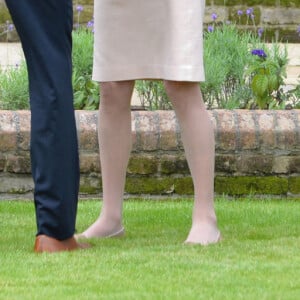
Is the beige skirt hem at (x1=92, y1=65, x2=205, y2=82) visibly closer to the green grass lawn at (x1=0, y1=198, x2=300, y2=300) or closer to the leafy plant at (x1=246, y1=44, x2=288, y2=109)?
the green grass lawn at (x1=0, y1=198, x2=300, y2=300)

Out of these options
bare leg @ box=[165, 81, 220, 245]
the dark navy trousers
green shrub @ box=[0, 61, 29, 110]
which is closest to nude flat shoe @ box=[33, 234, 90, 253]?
the dark navy trousers

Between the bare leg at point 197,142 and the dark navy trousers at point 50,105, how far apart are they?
1.76 feet

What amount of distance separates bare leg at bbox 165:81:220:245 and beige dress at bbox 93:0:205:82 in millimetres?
82

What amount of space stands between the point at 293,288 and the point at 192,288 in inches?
12.1

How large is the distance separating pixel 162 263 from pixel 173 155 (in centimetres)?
213

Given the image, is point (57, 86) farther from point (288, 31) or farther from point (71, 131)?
point (288, 31)

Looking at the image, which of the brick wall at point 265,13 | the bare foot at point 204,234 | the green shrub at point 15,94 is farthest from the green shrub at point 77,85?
the brick wall at point 265,13

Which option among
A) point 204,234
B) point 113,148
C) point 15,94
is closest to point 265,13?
point 15,94

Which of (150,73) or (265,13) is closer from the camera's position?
(150,73)

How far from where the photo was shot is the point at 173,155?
6293 mm

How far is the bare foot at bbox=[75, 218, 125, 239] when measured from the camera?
500 centimetres

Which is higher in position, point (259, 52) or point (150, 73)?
point (150, 73)

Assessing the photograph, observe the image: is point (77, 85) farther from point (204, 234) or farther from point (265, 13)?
point (265, 13)

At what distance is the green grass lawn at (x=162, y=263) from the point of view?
148 inches
